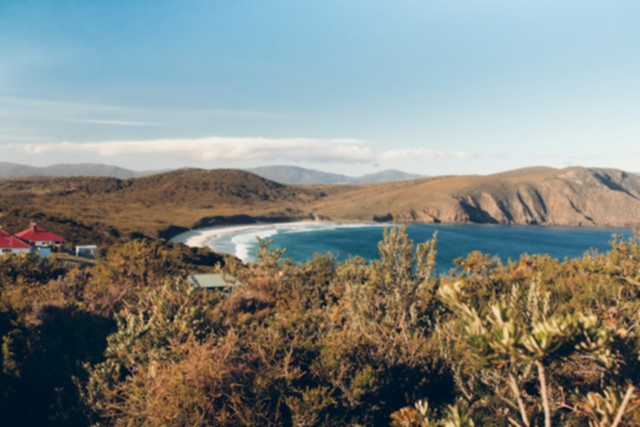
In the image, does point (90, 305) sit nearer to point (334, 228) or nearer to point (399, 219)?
point (334, 228)

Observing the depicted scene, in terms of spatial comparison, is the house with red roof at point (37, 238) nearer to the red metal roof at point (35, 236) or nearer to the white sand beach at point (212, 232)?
the red metal roof at point (35, 236)

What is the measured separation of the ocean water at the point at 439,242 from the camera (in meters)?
101

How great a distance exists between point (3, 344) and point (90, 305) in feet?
22.8

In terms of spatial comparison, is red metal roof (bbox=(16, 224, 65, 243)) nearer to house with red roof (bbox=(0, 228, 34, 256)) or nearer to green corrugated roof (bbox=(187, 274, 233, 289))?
house with red roof (bbox=(0, 228, 34, 256))

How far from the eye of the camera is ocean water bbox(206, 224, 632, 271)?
10112 centimetres

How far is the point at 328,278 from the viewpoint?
1474 inches

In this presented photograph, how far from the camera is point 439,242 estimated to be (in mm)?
127188

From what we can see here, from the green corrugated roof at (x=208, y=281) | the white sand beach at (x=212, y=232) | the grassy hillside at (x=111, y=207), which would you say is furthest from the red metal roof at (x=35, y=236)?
the green corrugated roof at (x=208, y=281)

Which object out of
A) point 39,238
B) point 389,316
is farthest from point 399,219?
point 389,316

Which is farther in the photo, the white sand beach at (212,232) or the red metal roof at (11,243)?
the white sand beach at (212,232)

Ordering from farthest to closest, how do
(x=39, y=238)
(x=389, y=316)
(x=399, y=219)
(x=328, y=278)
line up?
(x=399, y=219)
(x=39, y=238)
(x=328, y=278)
(x=389, y=316)

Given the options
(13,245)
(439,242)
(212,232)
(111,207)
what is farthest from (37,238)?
(439,242)

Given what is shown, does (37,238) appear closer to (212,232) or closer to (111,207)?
(212,232)

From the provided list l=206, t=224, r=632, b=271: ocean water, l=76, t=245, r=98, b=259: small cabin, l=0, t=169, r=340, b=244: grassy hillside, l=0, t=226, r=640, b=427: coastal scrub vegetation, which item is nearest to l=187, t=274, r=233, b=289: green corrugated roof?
l=0, t=226, r=640, b=427: coastal scrub vegetation
